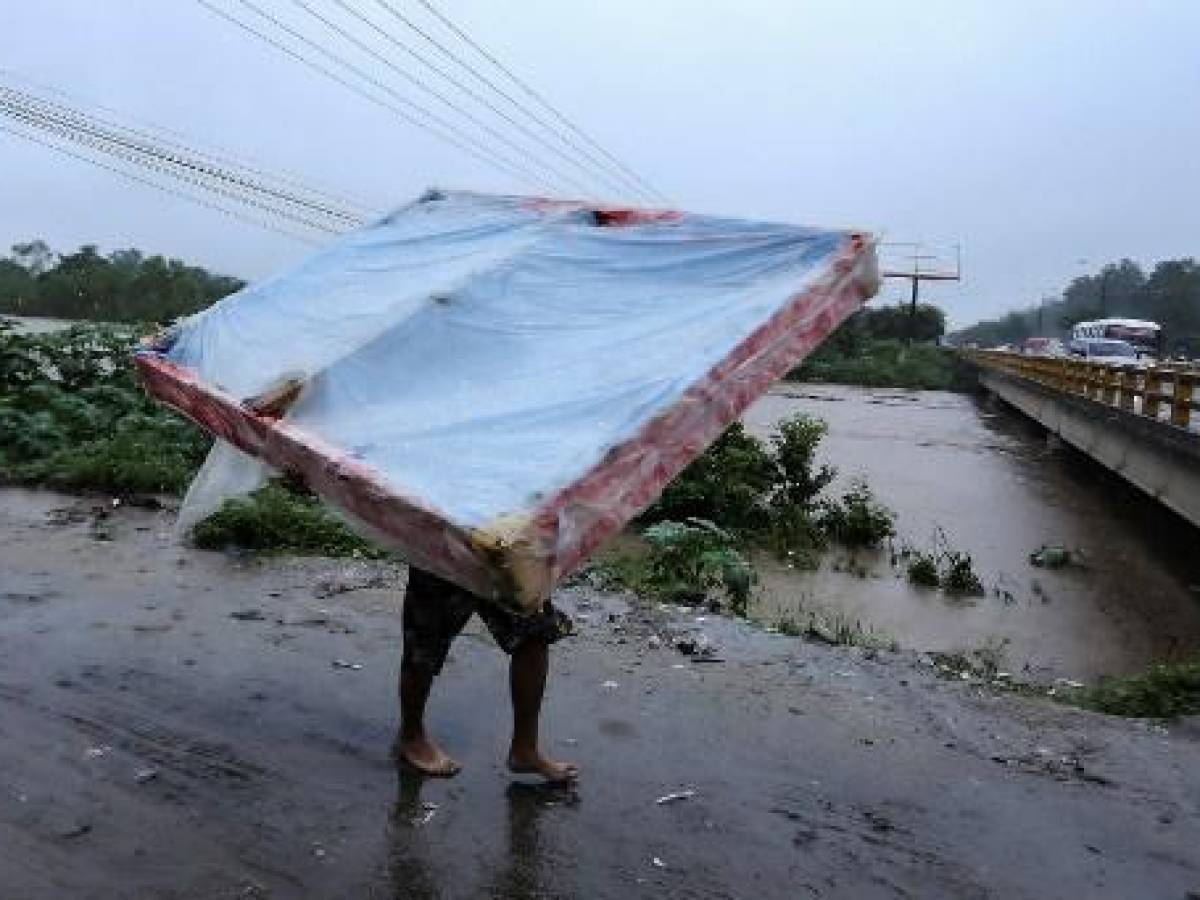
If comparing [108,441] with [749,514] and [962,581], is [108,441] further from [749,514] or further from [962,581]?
[962,581]

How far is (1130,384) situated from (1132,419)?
8.91ft

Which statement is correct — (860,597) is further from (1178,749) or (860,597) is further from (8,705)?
(8,705)

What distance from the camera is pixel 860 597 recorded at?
9398 mm

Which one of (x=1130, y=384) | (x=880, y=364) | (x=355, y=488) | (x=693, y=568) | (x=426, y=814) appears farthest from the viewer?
(x=880, y=364)

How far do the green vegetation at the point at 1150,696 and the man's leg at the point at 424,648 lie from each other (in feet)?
11.5

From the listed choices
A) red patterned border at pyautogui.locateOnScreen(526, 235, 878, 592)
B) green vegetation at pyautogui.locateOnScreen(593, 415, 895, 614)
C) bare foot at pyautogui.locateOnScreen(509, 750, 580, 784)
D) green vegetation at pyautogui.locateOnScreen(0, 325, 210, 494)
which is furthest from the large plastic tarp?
green vegetation at pyautogui.locateOnScreen(0, 325, 210, 494)

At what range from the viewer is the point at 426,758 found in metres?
4.12

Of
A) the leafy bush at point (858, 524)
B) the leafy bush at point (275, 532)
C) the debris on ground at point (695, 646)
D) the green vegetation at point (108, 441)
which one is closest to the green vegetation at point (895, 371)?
the leafy bush at point (858, 524)

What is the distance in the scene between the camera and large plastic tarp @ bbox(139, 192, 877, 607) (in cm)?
268

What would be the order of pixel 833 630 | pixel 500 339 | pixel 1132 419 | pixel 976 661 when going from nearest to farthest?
pixel 500 339 < pixel 976 661 < pixel 833 630 < pixel 1132 419

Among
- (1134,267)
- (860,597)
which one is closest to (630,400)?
(860,597)

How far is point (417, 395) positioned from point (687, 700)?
2411 millimetres

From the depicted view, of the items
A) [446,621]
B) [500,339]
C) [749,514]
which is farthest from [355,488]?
[749,514]

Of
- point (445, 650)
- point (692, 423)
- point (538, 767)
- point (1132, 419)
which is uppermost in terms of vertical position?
point (692, 423)
